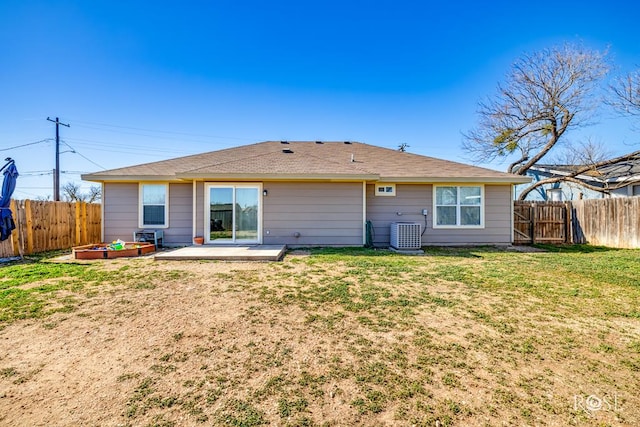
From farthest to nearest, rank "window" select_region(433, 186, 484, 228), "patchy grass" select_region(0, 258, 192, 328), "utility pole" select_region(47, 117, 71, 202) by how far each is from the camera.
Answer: "utility pole" select_region(47, 117, 71, 202)
"window" select_region(433, 186, 484, 228)
"patchy grass" select_region(0, 258, 192, 328)

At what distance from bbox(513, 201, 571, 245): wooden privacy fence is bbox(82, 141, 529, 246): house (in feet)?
4.42

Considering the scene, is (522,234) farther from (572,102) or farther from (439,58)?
(572,102)

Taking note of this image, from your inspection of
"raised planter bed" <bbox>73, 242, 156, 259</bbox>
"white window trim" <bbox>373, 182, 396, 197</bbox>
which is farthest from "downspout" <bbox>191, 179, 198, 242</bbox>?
"white window trim" <bbox>373, 182, 396, 197</bbox>

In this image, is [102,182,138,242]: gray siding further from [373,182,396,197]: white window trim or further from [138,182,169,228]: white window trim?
[373,182,396,197]: white window trim

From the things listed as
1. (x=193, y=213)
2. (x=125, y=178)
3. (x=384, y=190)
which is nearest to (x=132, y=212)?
(x=125, y=178)

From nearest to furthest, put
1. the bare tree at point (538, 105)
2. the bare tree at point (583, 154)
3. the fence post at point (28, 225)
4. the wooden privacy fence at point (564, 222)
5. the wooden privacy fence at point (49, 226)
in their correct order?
the wooden privacy fence at point (49, 226)
the fence post at point (28, 225)
the wooden privacy fence at point (564, 222)
the bare tree at point (538, 105)
the bare tree at point (583, 154)

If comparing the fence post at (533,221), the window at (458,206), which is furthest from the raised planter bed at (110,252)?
the fence post at (533,221)

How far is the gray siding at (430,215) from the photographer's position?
9.20 m

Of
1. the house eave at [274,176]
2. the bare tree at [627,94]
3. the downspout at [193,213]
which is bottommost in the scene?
the downspout at [193,213]

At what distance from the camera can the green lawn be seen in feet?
5.91

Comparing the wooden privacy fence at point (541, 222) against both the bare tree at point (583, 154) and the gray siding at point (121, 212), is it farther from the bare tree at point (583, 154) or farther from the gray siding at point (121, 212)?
the gray siding at point (121, 212)

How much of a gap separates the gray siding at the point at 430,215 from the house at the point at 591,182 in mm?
8484

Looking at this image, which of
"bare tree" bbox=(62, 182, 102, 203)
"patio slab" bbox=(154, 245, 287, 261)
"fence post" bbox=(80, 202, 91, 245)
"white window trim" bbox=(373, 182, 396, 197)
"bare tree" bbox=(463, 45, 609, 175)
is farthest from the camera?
"bare tree" bbox=(62, 182, 102, 203)

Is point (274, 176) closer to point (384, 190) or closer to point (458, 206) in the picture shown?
point (384, 190)
